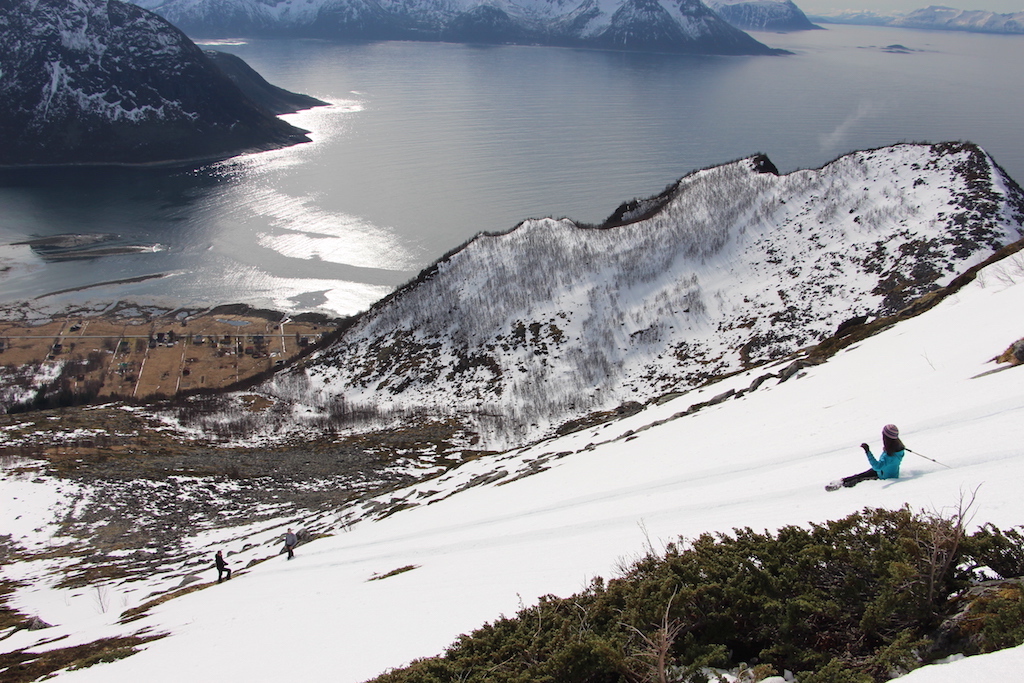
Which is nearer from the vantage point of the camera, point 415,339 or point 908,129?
point 415,339

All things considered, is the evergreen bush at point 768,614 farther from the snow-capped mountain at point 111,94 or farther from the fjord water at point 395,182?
the snow-capped mountain at point 111,94

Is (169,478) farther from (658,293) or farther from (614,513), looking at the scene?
(658,293)

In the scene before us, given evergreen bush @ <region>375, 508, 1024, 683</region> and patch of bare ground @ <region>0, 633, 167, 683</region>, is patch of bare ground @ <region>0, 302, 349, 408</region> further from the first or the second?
evergreen bush @ <region>375, 508, 1024, 683</region>

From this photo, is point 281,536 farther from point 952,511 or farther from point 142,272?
point 142,272

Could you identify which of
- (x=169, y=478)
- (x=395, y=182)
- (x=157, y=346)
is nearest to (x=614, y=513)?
(x=169, y=478)

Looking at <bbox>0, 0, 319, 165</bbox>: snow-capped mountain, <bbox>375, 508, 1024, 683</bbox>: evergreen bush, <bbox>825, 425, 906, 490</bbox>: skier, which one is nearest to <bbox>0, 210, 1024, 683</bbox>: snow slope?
<bbox>825, 425, 906, 490</bbox>: skier

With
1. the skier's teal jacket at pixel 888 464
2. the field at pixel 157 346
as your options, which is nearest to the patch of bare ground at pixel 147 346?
the field at pixel 157 346

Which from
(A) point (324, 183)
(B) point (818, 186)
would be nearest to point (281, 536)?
(B) point (818, 186)
